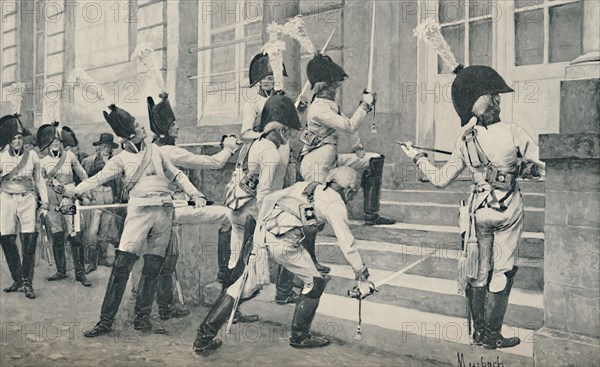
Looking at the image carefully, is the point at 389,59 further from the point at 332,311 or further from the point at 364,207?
the point at 332,311

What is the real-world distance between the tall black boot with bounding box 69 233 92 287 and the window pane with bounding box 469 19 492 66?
11.5ft

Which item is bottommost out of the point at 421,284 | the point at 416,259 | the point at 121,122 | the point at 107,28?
the point at 421,284

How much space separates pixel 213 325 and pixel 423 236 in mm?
1442

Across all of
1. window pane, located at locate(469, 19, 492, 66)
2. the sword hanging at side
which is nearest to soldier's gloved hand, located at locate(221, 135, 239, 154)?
the sword hanging at side

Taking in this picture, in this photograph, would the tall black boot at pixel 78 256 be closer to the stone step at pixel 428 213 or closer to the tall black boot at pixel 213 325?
the tall black boot at pixel 213 325

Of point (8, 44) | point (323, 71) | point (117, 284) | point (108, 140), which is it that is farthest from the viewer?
point (8, 44)

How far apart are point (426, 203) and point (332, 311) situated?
35.0 inches

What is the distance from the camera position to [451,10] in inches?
155

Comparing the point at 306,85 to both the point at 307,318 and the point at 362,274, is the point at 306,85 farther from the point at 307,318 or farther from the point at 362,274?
the point at 307,318

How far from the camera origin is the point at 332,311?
13.3ft

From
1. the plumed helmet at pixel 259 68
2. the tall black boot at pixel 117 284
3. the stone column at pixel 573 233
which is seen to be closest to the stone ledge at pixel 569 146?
the stone column at pixel 573 233

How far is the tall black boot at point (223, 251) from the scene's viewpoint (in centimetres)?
471

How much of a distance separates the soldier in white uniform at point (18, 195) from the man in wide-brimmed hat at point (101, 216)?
1.60 feet

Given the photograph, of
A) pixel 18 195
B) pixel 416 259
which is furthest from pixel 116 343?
pixel 416 259
